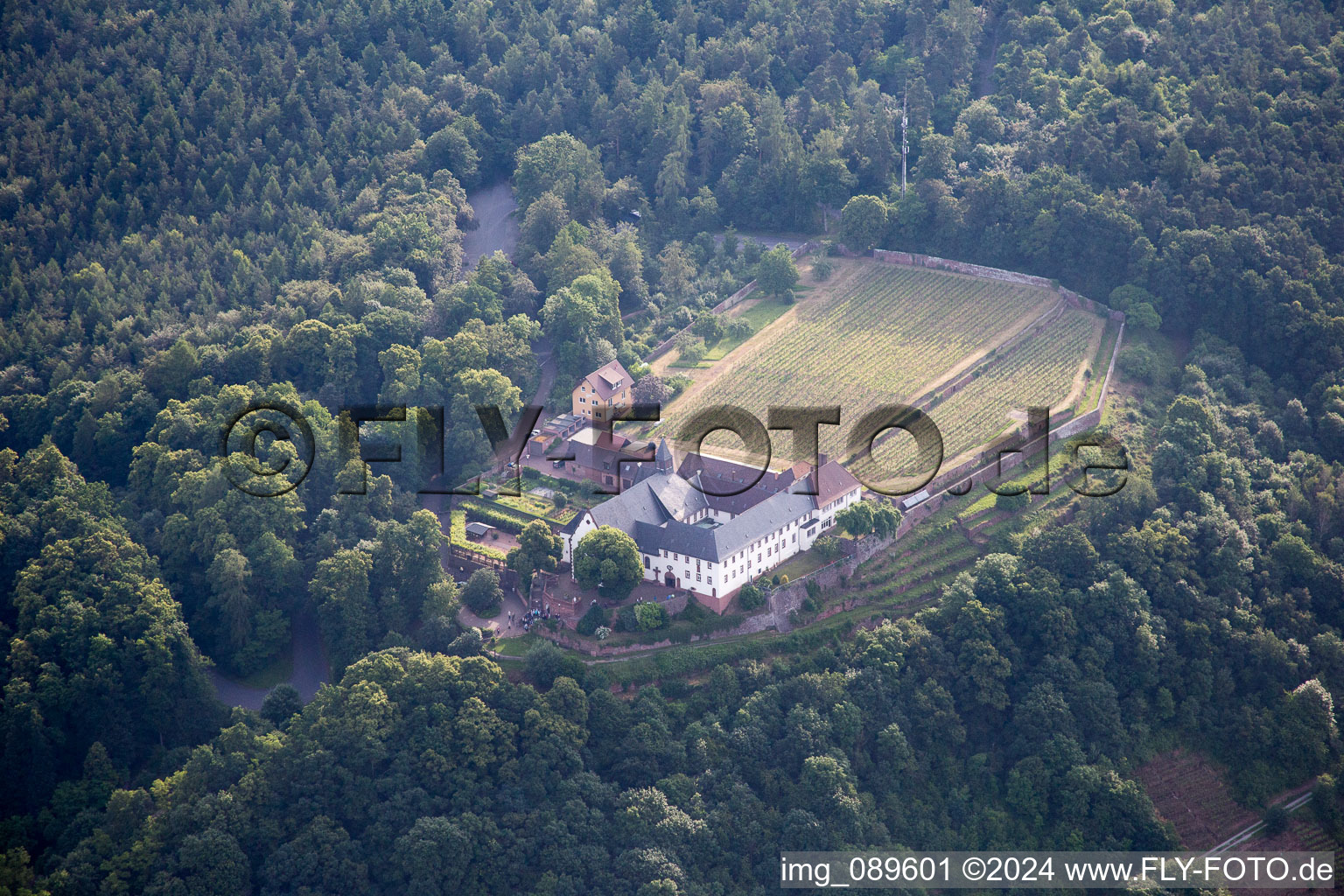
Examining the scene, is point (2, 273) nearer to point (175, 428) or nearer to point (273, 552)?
point (175, 428)

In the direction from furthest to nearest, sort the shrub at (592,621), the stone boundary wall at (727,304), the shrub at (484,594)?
the stone boundary wall at (727,304) < the shrub at (484,594) < the shrub at (592,621)

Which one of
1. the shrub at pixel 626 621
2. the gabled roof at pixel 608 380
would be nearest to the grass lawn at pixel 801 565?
the shrub at pixel 626 621

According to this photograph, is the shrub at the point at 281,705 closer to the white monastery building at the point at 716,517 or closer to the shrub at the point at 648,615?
the white monastery building at the point at 716,517

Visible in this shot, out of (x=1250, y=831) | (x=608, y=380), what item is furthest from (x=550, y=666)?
(x=1250, y=831)

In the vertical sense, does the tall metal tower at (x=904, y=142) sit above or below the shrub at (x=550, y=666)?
above

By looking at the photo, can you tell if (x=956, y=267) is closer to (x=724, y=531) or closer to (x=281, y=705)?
(x=724, y=531)

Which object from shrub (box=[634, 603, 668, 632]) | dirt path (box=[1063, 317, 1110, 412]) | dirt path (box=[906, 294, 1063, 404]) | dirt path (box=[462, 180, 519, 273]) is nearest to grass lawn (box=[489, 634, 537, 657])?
shrub (box=[634, 603, 668, 632])

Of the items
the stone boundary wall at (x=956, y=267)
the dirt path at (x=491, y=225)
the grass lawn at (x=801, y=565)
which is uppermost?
the dirt path at (x=491, y=225)

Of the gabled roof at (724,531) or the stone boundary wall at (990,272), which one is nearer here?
the gabled roof at (724,531)

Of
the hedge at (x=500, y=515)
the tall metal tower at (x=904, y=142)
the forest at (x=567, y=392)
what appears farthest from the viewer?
the tall metal tower at (x=904, y=142)
